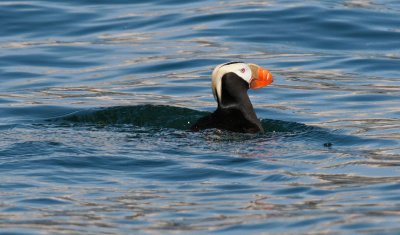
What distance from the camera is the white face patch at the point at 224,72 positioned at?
430 inches

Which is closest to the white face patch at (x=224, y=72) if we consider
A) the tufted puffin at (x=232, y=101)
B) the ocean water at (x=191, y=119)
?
the tufted puffin at (x=232, y=101)

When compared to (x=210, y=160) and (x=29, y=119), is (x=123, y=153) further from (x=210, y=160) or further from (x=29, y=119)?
(x=29, y=119)

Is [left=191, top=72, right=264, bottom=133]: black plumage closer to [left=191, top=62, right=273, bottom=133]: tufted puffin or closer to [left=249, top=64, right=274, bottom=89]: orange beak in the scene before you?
[left=191, top=62, right=273, bottom=133]: tufted puffin

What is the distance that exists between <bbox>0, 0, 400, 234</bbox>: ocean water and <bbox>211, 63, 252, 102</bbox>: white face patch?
0.51 metres

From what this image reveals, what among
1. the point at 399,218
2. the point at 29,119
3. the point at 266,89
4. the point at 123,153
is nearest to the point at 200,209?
the point at 399,218

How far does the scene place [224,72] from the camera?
10.9 m

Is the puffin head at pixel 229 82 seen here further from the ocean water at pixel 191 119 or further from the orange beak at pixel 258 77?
the ocean water at pixel 191 119

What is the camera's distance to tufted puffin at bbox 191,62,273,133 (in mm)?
10695

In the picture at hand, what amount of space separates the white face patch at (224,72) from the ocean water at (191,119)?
0.51 meters

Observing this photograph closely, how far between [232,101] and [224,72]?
30 cm

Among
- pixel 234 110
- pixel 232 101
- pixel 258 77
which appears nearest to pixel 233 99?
pixel 232 101

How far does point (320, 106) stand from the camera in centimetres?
1297

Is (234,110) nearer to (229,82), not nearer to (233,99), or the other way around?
(233,99)

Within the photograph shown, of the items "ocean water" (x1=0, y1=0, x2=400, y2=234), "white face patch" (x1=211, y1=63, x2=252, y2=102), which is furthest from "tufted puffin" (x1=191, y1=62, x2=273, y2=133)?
"ocean water" (x1=0, y1=0, x2=400, y2=234)
